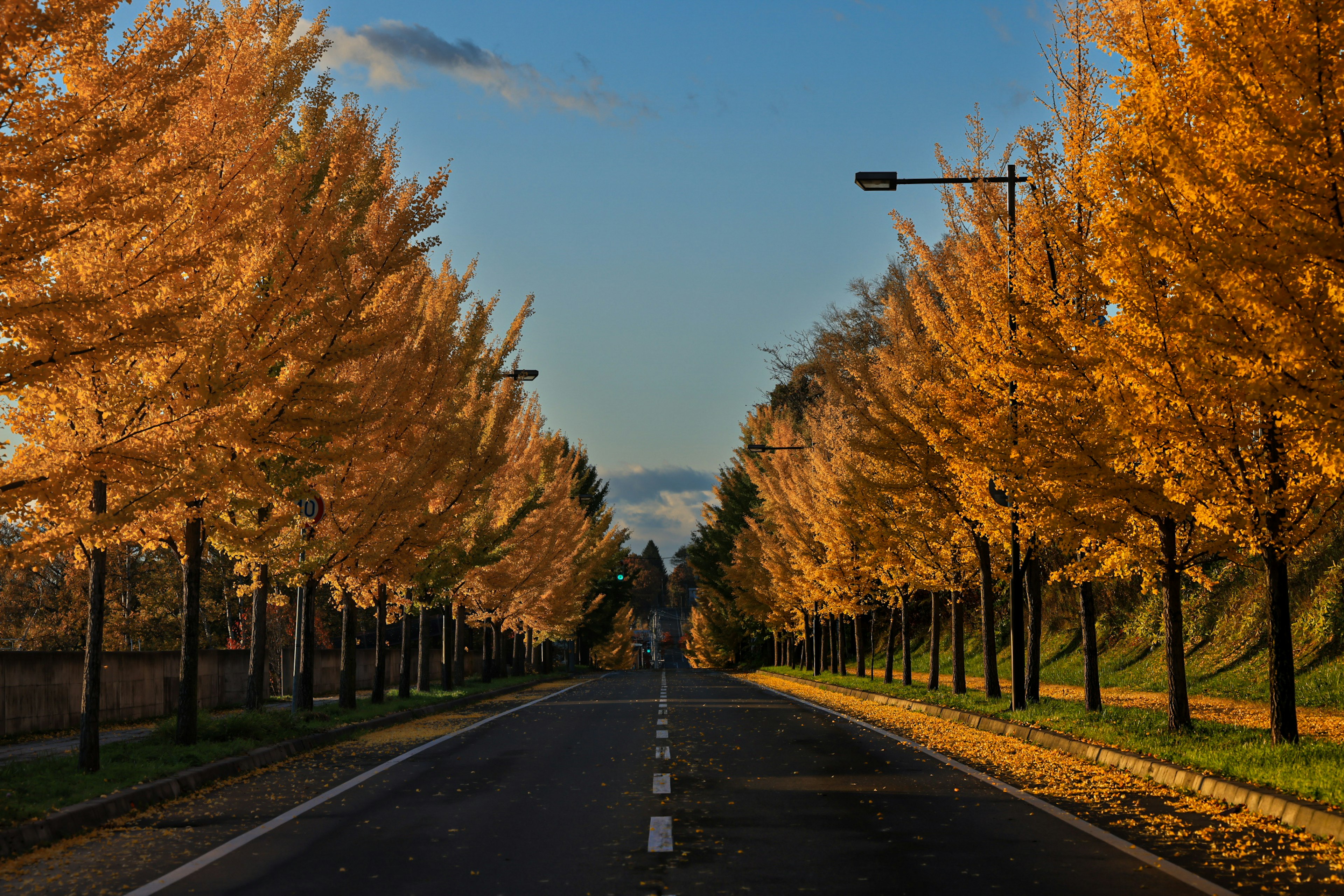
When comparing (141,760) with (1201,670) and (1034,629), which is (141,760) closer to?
(1034,629)

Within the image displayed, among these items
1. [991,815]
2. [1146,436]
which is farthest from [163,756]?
[1146,436]

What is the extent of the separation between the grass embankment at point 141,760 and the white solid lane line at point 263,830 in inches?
67.2

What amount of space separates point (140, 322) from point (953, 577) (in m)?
21.6

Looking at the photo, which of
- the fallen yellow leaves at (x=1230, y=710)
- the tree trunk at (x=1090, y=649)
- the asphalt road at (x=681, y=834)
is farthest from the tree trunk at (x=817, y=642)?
the asphalt road at (x=681, y=834)

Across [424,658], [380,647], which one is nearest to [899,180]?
[380,647]

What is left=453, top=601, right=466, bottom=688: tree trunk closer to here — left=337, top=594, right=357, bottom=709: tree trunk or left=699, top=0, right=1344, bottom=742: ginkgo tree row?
left=337, top=594, right=357, bottom=709: tree trunk

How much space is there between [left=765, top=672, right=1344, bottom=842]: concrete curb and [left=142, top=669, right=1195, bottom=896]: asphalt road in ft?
5.72

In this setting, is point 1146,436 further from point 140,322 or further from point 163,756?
point 163,756

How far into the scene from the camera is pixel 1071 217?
18250 mm

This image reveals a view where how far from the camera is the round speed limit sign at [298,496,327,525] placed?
19.0 metres

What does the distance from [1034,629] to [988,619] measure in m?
Answer: 1.72

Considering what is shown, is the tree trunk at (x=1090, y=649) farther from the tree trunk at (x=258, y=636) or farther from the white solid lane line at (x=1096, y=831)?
the tree trunk at (x=258, y=636)

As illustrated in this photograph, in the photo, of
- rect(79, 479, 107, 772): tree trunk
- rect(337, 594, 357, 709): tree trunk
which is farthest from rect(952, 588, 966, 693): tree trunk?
rect(79, 479, 107, 772): tree trunk

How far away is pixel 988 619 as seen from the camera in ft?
76.6
